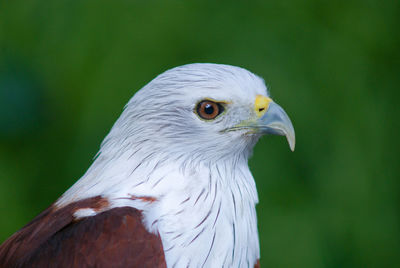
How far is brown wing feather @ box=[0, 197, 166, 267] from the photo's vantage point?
2416 mm

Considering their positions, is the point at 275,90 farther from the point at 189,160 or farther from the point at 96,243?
the point at 96,243

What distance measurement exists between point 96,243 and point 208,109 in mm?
878

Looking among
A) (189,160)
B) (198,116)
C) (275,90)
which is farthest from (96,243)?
(275,90)

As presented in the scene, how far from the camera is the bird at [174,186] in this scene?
8.21 ft

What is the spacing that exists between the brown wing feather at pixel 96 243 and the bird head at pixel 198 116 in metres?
0.44

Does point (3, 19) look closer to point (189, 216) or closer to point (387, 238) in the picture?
point (189, 216)

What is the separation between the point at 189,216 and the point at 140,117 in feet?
2.02

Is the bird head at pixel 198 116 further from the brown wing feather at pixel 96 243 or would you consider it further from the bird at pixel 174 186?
the brown wing feather at pixel 96 243

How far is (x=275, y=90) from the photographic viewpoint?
15.9 feet

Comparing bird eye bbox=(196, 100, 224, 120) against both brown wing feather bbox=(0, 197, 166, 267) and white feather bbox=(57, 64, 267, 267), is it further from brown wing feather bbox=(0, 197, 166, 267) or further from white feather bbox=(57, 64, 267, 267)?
brown wing feather bbox=(0, 197, 166, 267)

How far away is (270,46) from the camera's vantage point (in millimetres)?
4957

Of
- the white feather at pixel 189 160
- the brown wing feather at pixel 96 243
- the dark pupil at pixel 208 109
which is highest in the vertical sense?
the dark pupil at pixel 208 109

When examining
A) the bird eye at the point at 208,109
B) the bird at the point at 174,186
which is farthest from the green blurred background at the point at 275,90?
the bird eye at the point at 208,109

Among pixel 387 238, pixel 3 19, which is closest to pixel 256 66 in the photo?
pixel 387 238
